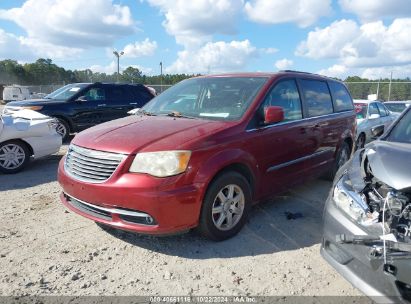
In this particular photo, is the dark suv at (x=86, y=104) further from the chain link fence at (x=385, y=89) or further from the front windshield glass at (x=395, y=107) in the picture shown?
the chain link fence at (x=385, y=89)

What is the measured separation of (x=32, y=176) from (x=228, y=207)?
4.16 m

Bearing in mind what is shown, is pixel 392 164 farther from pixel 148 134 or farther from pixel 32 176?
pixel 32 176

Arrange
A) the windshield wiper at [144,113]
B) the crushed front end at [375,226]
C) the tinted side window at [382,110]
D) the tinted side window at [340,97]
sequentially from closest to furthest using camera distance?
the crushed front end at [375,226] → the windshield wiper at [144,113] → the tinted side window at [340,97] → the tinted side window at [382,110]

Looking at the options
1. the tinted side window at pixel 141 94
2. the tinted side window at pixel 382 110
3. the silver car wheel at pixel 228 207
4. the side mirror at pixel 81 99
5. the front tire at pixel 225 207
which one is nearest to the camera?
the front tire at pixel 225 207

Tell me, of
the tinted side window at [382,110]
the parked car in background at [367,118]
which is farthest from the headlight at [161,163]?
the tinted side window at [382,110]

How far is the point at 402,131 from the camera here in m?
3.92

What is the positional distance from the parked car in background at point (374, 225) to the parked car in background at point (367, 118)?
22.3ft

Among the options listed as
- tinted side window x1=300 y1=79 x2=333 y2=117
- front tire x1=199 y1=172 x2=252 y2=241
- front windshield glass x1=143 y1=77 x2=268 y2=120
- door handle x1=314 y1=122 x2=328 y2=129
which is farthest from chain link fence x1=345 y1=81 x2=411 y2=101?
front tire x1=199 y1=172 x2=252 y2=241

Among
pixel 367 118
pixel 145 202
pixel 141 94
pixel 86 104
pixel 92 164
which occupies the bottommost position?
pixel 145 202

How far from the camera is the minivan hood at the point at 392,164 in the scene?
8.57ft

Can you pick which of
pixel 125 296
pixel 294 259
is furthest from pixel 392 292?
pixel 125 296

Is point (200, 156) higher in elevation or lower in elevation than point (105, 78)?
lower

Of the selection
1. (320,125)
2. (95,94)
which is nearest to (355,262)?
(320,125)

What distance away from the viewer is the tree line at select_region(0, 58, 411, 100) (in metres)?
23.5
